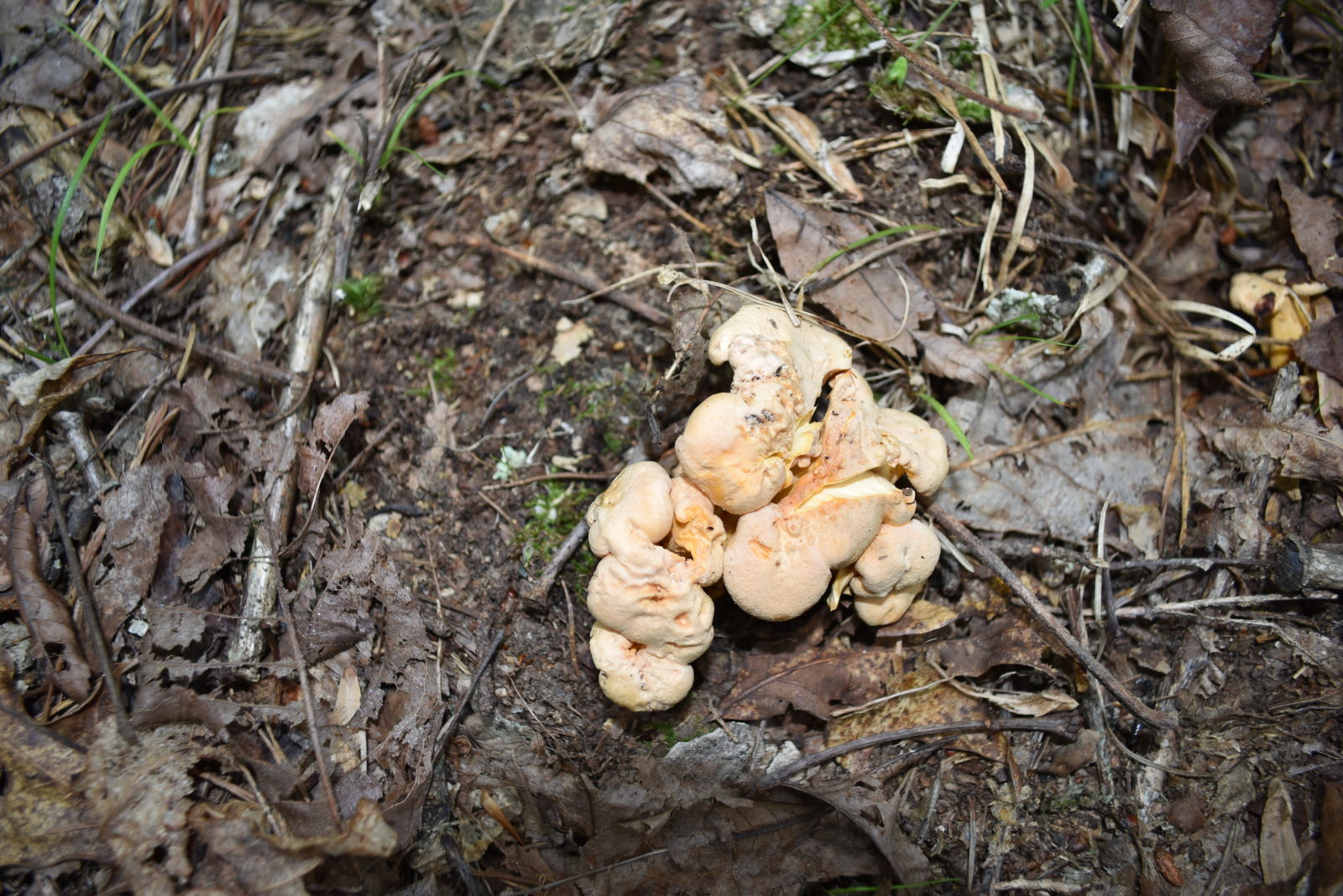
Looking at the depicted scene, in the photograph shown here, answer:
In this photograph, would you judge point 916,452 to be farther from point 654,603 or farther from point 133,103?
point 133,103

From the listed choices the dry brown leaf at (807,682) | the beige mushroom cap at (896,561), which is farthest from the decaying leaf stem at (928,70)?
the dry brown leaf at (807,682)

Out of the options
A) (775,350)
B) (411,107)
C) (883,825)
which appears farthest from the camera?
(411,107)

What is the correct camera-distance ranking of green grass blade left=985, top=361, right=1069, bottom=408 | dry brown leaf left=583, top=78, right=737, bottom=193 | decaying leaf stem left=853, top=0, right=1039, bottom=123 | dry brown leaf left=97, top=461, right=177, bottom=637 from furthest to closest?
dry brown leaf left=583, top=78, right=737, bottom=193
green grass blade left=985, top=361, right=1069, bottom=408
decaying leaf stem left=853, top=0, right=1039, bottom=123
dry brown leaf left=97, top=461, right=177, bottom=637

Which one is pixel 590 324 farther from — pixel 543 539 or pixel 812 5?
pixel 812 5

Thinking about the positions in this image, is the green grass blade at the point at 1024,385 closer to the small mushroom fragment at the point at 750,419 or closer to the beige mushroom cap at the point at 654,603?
the small mushroom fragment at the point at 750,419

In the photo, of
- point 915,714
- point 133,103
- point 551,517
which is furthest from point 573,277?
point 915,714

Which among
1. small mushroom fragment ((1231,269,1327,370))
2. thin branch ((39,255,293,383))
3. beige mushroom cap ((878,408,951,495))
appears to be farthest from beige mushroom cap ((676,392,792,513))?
small mushroom fragment ((1231,269,1327,370))

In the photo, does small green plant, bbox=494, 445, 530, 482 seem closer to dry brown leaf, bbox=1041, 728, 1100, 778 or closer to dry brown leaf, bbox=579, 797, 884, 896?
dry brown leaf, bbox=579, 797, 884, 896
